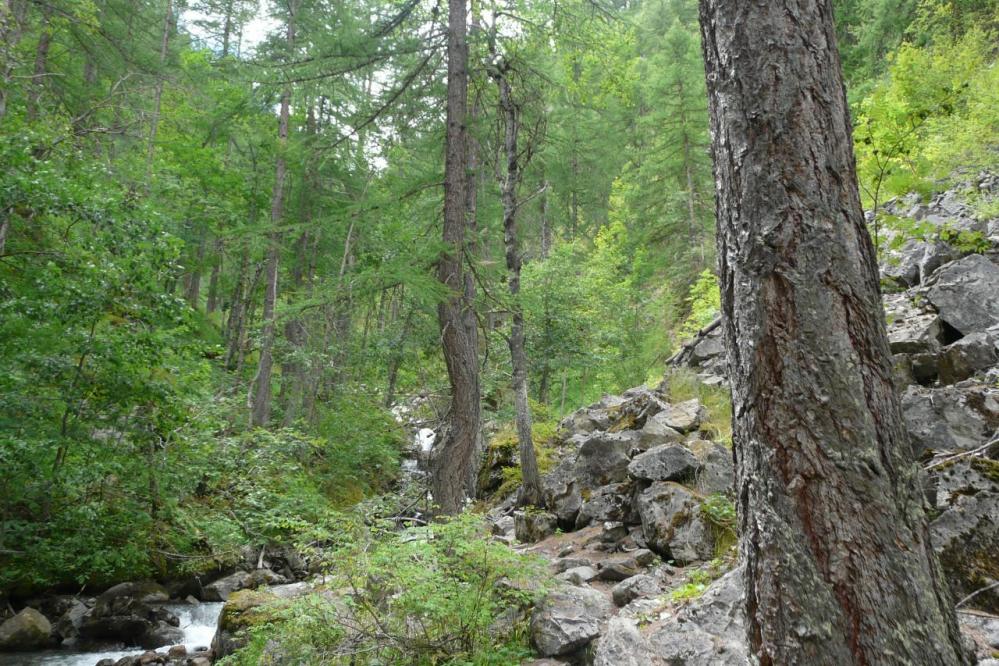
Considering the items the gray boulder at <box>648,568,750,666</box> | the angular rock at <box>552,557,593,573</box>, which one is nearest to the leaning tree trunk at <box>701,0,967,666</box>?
the gray boulder at <box>648,568,750,666</box>

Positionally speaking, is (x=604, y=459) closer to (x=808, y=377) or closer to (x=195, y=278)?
(x=808, y=377)

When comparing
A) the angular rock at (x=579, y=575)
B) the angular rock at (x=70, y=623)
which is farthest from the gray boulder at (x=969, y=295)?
the angular rock at (x=70, y=623)

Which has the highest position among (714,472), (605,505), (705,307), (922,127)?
(922,127)

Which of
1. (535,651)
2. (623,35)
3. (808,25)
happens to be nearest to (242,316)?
(623,35)

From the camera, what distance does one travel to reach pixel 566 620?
192 inches

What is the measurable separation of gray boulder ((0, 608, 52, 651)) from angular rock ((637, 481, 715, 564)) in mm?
7993

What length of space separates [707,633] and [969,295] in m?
6.37

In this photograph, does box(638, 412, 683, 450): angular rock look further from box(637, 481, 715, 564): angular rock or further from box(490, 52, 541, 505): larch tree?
box(490, 52, 541, 505): larch tree

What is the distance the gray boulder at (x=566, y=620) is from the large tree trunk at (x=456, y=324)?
6.76ft

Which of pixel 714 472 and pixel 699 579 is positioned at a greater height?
pixel 714 472

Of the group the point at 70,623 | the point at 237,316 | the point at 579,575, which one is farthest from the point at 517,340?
the point at 237,316

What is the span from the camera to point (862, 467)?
171 centimetres

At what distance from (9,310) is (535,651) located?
7418 mm

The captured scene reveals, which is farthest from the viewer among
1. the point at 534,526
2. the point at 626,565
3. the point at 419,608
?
the point at 534,526
